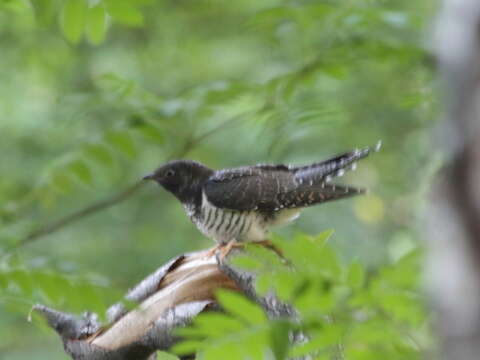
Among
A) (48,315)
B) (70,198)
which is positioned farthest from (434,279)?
(70,198)

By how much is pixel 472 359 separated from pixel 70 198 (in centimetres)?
605

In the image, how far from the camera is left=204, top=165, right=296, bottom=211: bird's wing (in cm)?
406

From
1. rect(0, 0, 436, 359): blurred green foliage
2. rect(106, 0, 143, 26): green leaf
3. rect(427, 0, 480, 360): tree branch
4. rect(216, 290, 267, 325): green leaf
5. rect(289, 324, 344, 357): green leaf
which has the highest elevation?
rect(427, 0, 480, 360): tree branch

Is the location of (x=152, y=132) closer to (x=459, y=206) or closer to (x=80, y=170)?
(x=80, y=170)

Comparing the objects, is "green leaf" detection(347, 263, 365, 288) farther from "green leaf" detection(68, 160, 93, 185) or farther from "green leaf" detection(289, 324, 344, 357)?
"green leaf" detection(68, 160, 93, 185)

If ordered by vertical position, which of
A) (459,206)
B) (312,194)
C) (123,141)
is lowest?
(312,194)

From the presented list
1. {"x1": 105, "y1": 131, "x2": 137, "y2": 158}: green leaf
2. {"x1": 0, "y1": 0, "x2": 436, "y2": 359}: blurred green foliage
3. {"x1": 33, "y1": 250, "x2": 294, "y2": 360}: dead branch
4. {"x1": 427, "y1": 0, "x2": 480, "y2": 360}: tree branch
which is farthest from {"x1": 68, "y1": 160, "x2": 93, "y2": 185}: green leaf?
{"x1": 427, "y1": 0, "x2": 480, "y2": 360}: tree branch

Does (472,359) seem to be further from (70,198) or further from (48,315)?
(70,198)

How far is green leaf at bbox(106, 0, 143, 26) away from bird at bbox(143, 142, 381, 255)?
126cm

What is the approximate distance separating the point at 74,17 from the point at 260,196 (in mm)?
1430

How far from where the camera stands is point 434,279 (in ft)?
3.13

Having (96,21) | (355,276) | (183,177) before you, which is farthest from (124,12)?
(355,276)

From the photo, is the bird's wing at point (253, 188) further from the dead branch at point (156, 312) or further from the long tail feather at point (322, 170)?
the dead branch at point (156, 312)

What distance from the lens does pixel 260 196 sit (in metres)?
4.09
